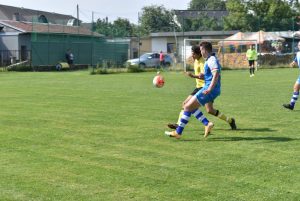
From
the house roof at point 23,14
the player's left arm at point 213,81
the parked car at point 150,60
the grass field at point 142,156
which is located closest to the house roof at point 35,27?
the parked car at point 150,60

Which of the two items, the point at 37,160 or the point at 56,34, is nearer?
the point at 37,160

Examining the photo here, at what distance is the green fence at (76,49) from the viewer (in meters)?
51.2

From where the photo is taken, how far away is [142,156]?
8.30 meters

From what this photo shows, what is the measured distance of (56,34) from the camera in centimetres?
5472

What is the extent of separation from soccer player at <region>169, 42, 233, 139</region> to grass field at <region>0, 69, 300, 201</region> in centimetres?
36

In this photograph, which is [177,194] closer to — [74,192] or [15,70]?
[74,192]

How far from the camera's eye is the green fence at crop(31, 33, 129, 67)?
51188 millimetres

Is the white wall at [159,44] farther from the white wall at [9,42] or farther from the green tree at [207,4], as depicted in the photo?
the green tree at [207,4]

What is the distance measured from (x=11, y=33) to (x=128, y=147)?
1980 inches

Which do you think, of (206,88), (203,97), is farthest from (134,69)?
(203,97)

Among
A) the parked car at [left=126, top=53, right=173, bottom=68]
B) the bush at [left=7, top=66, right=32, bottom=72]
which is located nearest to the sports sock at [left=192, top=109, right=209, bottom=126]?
the bush at [left=7, top=66, right=32, bottom=72]

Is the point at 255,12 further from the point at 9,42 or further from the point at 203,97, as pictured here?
the point at 203,97

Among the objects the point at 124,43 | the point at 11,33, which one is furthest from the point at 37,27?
the point at 124,43

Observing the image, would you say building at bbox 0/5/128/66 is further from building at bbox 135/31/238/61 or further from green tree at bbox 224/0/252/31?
green tree at bbox 224/0/252/31
